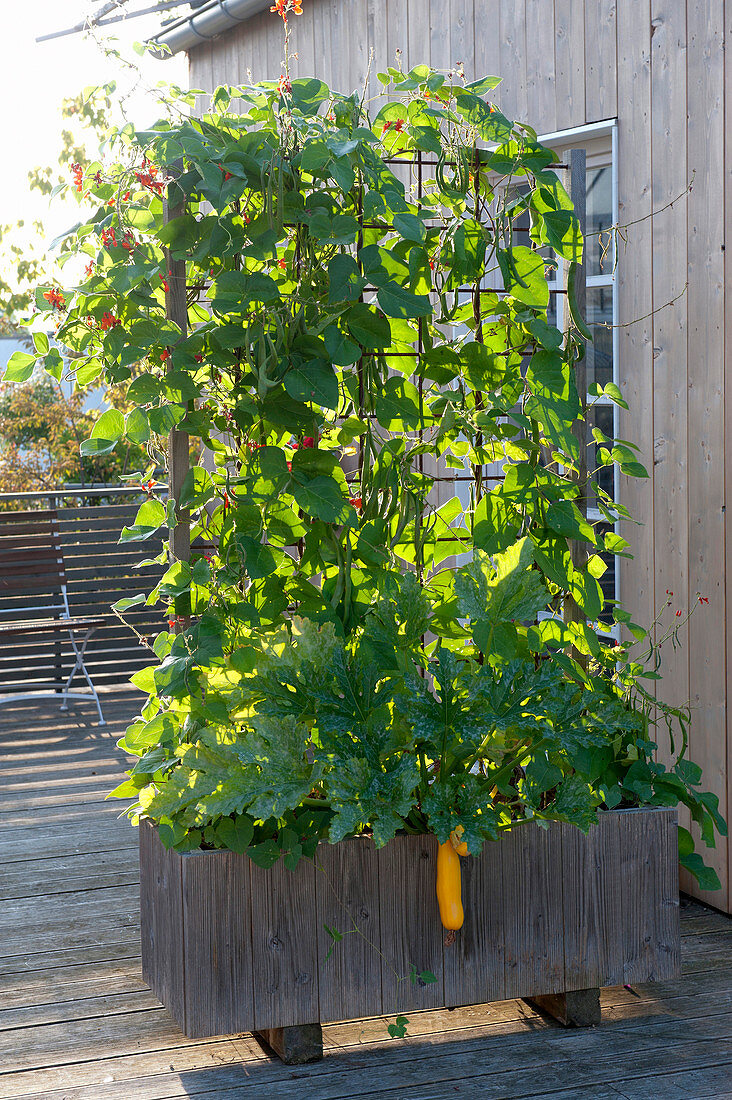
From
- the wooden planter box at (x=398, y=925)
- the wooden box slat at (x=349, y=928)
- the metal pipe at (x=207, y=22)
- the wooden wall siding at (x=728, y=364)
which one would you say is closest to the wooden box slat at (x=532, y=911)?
the wooden planter box at (x=398, y=925)

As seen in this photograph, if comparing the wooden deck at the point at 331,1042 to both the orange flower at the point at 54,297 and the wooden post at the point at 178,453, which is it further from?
the orange flower at the point at 54,297

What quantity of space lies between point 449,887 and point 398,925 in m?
0.13

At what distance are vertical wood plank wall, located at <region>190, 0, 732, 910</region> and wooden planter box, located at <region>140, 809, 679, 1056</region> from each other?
62cm

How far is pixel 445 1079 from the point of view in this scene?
2.21 metres

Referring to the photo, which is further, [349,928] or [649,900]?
[649,900]

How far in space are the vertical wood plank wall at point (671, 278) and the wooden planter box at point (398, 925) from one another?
0.62m

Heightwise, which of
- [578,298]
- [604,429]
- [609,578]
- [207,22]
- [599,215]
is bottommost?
[609,578]

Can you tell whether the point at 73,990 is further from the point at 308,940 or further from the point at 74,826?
the point at 74,826

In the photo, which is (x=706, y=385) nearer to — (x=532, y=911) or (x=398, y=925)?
(x=532, y=911)

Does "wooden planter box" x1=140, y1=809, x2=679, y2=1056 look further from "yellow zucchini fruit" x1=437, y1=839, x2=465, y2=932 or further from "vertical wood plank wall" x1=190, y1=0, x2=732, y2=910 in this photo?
"vertical wood plank wall" x1=190, y1=0, x2=732, y2=910

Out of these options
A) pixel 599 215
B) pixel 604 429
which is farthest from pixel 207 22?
pixel 604 429

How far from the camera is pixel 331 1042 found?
2398 mm

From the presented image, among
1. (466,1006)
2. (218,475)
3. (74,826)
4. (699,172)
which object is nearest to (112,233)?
(218,475)

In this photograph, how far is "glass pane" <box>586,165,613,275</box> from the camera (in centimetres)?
346
